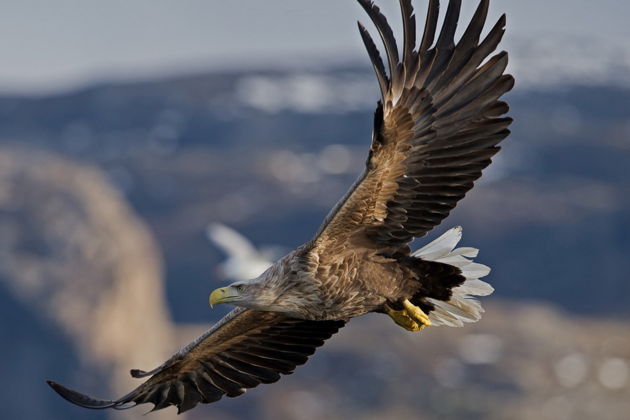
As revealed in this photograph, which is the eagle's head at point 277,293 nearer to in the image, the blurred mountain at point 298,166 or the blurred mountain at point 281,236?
the blurred mountain at point 281,236

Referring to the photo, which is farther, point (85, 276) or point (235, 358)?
point (85, 276)

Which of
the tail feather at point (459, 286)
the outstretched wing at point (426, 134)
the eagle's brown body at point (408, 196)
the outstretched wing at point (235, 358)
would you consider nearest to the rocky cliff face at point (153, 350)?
the outstretched wing at point (235, 358)

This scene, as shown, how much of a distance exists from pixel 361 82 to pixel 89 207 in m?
80.8

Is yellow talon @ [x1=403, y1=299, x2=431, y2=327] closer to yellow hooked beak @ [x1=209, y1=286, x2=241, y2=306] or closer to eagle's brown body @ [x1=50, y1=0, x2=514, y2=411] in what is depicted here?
eagle's brown body @ [x1=50, y1=0, x2=514, y2=411]

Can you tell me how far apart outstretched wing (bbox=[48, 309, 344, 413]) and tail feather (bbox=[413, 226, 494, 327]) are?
0.80 metres

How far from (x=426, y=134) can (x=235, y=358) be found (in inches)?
96.4

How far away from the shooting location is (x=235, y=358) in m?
10.2

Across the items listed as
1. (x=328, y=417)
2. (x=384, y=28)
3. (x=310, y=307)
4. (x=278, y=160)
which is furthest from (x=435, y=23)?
(x=278, y=160)

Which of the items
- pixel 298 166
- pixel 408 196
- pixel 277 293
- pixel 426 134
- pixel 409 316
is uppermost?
pixel 298 166

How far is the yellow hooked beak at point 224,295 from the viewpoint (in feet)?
29.3

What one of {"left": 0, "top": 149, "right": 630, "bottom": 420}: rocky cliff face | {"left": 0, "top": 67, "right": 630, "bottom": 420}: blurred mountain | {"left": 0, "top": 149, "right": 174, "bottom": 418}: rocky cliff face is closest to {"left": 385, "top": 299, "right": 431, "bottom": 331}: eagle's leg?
{"left": 0, "top": 67, "right": 630, "bottom": 420}: blurred mountain

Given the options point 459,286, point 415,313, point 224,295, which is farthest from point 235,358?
point 459,286

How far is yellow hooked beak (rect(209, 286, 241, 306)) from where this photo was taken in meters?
8.94

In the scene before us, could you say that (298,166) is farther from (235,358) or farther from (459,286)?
(459,286)
